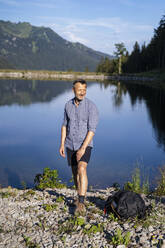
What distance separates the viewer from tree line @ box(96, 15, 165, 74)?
79.7 metres

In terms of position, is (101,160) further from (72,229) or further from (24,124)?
(24,124)

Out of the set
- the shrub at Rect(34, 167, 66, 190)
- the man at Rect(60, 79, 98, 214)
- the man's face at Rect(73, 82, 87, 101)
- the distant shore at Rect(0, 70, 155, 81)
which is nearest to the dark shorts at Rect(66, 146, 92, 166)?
the man at Rect(60, 79, 98, 214)

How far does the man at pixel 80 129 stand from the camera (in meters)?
5.56

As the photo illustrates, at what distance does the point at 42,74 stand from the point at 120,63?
111 ft

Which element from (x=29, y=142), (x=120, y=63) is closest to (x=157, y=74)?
(x=120, y=63)

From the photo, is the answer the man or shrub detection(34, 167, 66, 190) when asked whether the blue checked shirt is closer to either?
the man

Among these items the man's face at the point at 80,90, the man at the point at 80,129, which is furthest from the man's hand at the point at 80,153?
the man's face at the point at 80,90

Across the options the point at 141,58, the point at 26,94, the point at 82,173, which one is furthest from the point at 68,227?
the point at 141,58

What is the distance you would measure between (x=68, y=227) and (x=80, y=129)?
6.25 feet

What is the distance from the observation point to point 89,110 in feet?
18.3

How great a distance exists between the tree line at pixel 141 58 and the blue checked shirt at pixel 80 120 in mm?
76314

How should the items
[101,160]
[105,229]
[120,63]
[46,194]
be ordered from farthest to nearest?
[120,63] < [101,160] < [46,194] < [105,229]

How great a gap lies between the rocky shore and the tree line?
76.7 metres

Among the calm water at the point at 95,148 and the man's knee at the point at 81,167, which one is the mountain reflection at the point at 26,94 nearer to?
the calm water at the point at 95,148
